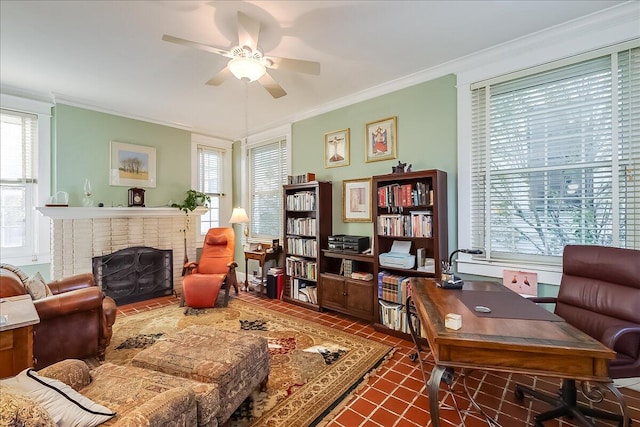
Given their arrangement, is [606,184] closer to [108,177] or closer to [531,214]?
[531,214]

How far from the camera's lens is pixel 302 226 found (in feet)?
13.4

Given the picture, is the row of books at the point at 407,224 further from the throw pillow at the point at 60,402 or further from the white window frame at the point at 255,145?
the throw pillow at the point at 60,402

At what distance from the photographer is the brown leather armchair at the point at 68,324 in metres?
2.19

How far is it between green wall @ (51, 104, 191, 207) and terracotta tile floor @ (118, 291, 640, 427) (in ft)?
14.1

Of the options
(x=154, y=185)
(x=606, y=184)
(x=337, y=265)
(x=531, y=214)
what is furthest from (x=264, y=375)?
(x=154, y=185)

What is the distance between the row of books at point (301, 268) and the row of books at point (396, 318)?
1074 mm

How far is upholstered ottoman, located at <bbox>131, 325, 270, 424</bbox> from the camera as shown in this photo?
1.62 metres

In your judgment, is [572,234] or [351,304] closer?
[572,234]

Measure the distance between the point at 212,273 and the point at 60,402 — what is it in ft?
10.9

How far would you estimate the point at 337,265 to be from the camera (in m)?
3.91

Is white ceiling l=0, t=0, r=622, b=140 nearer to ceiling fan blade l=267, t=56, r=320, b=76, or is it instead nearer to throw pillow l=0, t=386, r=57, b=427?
ceiling fan blade l=267, t=56, r=320, b=76

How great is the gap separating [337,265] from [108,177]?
3643mm

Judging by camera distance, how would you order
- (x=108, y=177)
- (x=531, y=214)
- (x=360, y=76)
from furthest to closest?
1. (x=108, y=177)
2. (x=360, y=76)
3. (x=531, y=214)

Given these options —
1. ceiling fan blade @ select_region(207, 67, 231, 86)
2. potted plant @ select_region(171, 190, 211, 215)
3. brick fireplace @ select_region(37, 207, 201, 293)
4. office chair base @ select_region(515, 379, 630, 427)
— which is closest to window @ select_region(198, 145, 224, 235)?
potted plant @ select_region(171, 190, 211, 215)
